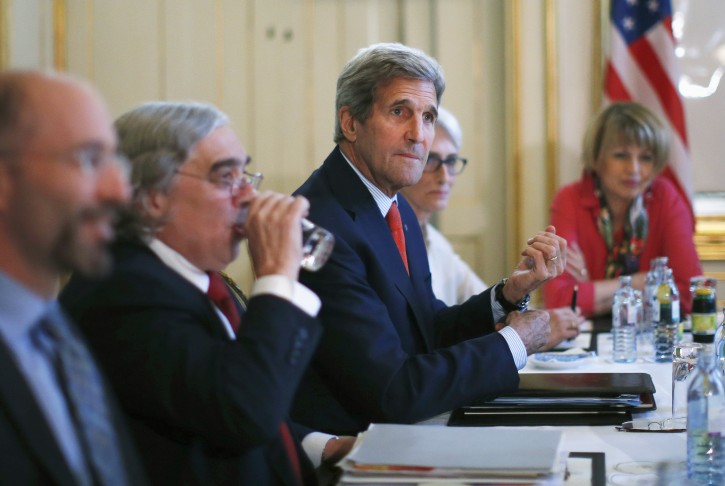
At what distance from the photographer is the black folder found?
177cm

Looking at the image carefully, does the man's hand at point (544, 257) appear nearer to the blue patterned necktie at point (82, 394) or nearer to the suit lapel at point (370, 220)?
the suit lapel at point (370, 220)

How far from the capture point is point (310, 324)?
143 cm

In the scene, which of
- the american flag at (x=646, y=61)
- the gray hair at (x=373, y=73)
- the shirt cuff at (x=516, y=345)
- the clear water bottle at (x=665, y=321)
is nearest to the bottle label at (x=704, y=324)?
the clear water bottle at (x=665, y=321)

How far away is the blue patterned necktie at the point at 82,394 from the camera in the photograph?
98 cm

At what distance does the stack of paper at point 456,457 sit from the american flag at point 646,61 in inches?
123

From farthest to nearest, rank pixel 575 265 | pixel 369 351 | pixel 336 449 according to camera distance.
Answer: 1. pixel 575 265
2. pixel 369 351
3. pixel 336 449

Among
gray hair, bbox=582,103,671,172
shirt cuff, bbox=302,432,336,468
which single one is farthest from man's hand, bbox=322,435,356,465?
gray hair, bbox=582,103,671,172

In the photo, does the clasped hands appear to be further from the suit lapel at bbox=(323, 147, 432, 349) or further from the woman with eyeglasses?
the woman with eyeglasses

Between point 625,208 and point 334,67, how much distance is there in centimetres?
170

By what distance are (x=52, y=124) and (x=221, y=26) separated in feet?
13.1

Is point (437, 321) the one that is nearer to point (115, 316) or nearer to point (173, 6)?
point (115, 316)

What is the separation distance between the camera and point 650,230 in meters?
3.72

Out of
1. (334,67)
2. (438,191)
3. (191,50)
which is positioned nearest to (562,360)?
(438,191)

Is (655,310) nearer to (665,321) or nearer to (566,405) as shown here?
(665,321)
